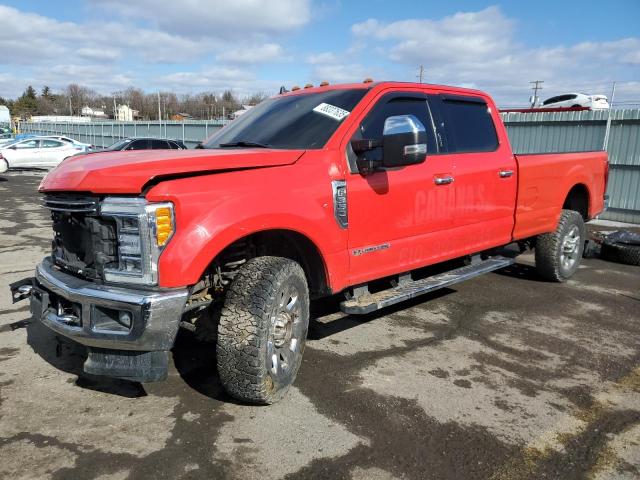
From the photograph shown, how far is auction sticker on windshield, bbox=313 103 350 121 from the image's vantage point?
3919mm

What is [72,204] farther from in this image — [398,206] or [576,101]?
[576,101]

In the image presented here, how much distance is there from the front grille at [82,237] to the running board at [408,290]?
5.42 ft

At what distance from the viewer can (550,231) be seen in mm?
6090

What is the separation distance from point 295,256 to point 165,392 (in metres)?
1.27

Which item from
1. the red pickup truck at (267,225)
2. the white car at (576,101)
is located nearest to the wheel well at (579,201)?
the red pickup truck at (267,225)

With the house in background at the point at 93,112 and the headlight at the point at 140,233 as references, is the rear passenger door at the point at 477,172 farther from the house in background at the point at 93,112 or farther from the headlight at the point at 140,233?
the house in background at the point at 93,112

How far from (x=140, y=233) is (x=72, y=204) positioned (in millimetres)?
575

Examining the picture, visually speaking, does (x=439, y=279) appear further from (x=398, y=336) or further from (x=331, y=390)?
(x=331, y=390)

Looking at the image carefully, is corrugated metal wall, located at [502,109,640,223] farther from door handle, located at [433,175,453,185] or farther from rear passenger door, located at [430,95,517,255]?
door handle, located at [433,175,453,185]

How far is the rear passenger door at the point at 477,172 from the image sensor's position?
4715mm

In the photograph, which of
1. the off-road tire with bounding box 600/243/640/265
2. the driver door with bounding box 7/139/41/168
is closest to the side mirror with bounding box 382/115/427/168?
the off-road tire with bounding box 600/243/640/265

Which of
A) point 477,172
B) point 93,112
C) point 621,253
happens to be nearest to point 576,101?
point 621,253

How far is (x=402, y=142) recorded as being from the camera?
359cm

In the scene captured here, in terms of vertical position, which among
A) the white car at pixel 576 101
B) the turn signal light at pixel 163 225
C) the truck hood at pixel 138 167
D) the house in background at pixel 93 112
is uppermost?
the house in background at pixel 93 112
